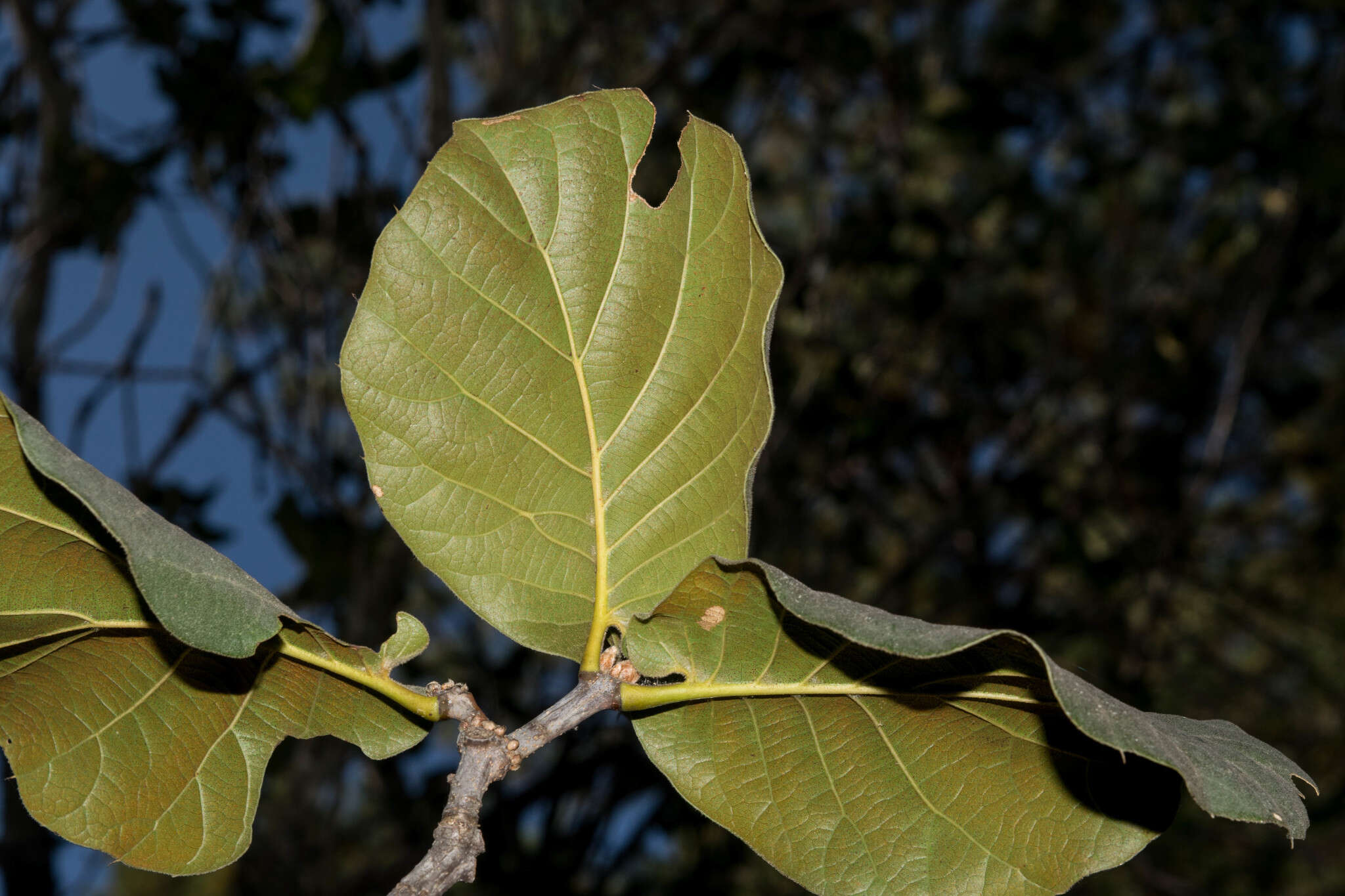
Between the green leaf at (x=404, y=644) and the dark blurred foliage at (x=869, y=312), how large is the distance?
126 cm

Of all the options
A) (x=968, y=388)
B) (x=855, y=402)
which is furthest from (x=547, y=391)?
(x=968, y=388)

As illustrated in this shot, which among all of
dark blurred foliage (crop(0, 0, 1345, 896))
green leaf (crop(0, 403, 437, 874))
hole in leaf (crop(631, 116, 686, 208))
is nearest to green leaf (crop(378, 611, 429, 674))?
green leaf (crop(0, 403, 437, 874))

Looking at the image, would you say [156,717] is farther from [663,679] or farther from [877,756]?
[877,756]

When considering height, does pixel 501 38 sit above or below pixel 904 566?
above

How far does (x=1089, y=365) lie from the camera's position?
3418 mm

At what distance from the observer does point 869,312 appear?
3604 mm

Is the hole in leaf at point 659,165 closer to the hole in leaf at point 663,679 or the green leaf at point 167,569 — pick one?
the hole in leaf at point 663,679

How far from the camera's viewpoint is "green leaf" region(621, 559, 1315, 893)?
59 centimetres

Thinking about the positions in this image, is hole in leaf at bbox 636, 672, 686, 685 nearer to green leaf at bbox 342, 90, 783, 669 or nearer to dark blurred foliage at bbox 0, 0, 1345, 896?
green leaf at bbox 342, 90, 783, 669

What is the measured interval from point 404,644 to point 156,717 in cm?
16

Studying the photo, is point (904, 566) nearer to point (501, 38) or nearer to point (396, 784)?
point (396, 784)

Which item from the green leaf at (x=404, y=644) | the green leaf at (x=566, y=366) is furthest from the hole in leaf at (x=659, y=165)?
the green leaf at (x=404, y=644)

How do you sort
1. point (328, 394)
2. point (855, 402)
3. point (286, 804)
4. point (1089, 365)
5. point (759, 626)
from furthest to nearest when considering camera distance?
point (1089, 365)
point (328, 394)
point (855, 402)
point (286, 804)
point (759, 626)

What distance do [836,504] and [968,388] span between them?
0.66 metres
